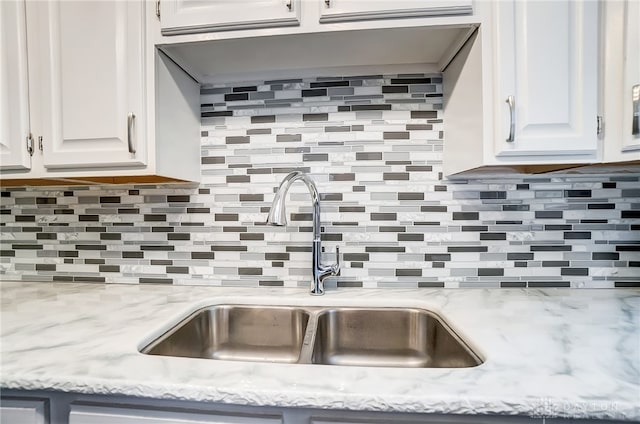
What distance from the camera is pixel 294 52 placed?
42.2 inches

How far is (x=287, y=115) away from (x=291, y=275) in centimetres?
64

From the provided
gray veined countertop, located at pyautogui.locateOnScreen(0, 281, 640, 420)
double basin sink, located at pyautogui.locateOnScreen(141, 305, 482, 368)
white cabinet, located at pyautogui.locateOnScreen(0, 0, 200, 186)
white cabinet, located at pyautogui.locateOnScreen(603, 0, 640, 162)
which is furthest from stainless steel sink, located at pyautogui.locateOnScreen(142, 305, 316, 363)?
white cabinet, located at pyautogui.locateOnScreen(603, 0, 640, 162)

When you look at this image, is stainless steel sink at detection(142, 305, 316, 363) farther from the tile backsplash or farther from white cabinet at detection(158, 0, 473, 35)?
white cabinet at detection(158, 0, 473, 35)

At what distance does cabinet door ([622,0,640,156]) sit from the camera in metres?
0.83

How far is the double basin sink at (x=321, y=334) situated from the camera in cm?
102

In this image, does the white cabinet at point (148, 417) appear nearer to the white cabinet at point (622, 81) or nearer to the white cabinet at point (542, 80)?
the white cabinet at point (542, 80)

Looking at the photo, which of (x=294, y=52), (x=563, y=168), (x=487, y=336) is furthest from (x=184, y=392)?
(x=563, y=168)

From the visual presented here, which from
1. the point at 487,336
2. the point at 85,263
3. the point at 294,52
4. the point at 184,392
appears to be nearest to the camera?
the point at 184,392

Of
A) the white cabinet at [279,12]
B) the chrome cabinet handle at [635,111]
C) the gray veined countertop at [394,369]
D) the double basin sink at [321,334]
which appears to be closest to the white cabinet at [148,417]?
the gray veined countertop at [394,369]

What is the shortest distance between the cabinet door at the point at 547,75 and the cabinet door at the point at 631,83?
0.23 ft

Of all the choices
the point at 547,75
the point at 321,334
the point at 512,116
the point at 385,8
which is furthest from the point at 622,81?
the point at 321,334

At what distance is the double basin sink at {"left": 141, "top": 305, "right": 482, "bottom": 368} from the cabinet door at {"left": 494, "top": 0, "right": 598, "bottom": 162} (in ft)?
2.00

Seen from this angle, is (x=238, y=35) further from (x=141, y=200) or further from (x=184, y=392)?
(x=184, y=392)

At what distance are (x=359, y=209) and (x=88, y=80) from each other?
1008 mm
